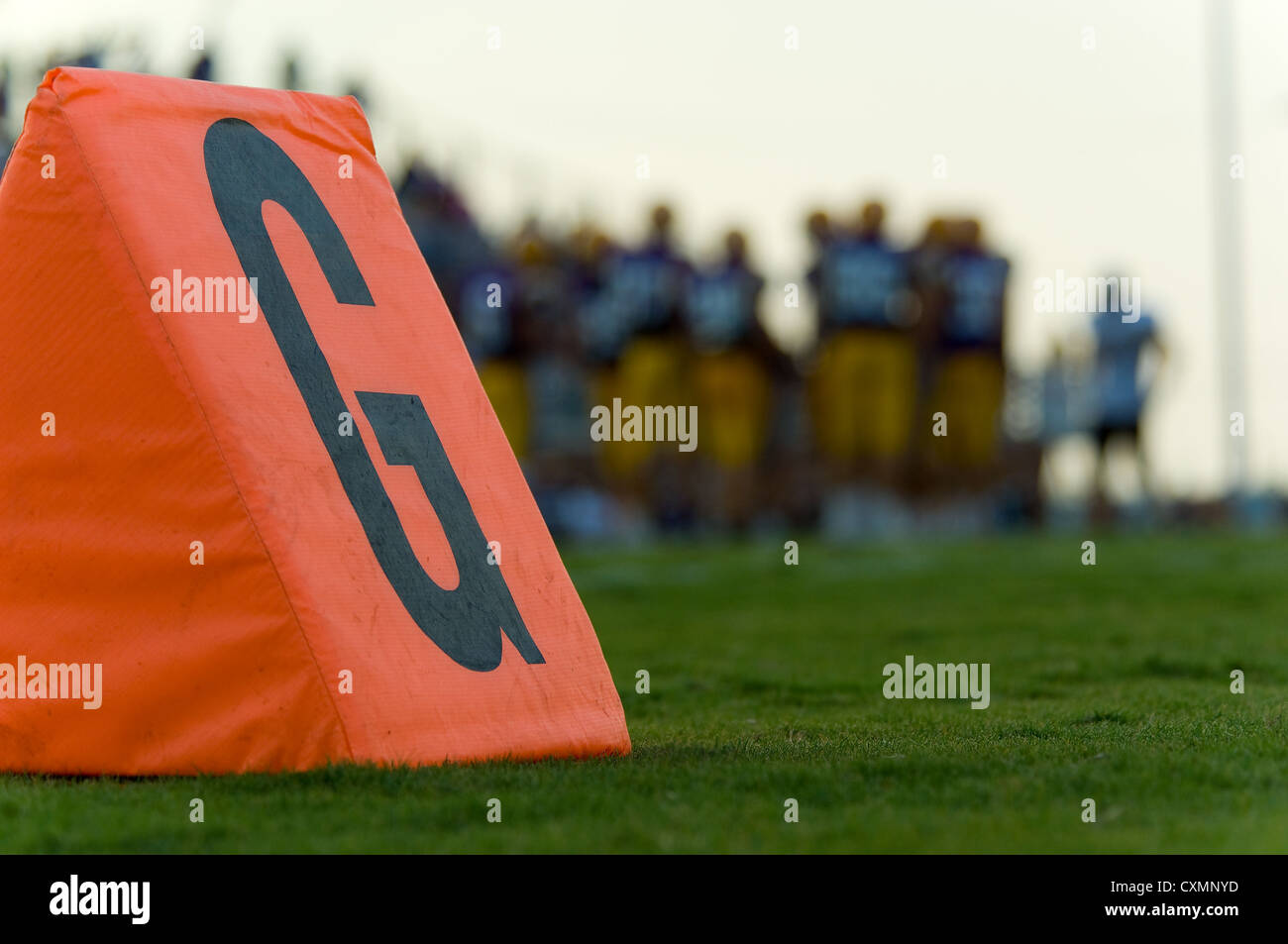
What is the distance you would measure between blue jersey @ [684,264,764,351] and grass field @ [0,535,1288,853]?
6.04 m

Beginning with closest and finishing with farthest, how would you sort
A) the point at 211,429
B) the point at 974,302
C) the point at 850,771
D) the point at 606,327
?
the point at 850,771
the point at 211,429
the point at 974,302
the point at 606,327

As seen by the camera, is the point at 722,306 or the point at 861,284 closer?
the point at 861,284

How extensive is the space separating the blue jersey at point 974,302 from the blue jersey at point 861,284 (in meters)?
0.69

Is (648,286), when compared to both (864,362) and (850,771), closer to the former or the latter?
(864,362)

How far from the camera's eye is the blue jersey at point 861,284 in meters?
12.8

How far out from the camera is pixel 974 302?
44.2 feet

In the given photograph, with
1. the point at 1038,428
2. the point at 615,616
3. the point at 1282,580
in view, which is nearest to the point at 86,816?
the point at 615,616

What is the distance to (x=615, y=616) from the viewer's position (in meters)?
8.45

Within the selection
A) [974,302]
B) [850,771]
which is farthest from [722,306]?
[850,771]

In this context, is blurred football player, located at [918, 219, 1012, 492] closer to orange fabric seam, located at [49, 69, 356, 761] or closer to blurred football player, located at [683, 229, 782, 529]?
blurred football player, located at [683, 229, 782, 529]

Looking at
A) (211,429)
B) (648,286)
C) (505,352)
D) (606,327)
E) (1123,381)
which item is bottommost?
(211,429)

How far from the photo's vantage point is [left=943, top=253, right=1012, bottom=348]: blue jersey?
44.2ft

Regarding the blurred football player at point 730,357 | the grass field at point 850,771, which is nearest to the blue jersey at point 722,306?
the blurred football player at point 730,357

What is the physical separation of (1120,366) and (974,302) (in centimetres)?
148
